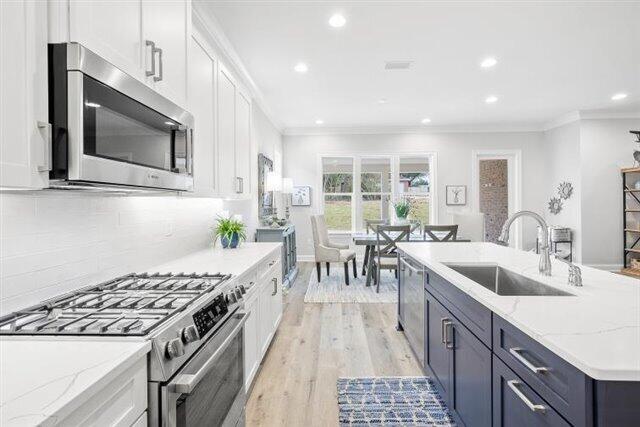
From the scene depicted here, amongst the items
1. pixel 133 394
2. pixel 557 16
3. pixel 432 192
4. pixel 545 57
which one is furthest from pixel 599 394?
pixel 432 192

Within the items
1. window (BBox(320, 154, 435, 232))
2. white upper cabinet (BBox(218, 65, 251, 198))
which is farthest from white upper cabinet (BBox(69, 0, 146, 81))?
window (BBox(320, 154, 435, 232))

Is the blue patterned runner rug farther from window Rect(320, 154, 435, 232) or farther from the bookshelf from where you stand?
the bookshelf

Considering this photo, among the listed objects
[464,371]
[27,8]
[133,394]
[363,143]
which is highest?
[363,143]

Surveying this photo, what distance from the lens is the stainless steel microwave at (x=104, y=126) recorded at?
98cm

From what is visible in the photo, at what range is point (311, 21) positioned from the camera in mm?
3068

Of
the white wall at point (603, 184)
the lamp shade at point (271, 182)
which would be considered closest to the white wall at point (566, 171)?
the white wall at point (603, 184)

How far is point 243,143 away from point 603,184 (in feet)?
21.2

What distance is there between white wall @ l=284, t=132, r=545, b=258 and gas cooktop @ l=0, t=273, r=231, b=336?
19.0 ft

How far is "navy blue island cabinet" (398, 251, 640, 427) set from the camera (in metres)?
0.84

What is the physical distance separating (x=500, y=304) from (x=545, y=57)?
3.84 metres

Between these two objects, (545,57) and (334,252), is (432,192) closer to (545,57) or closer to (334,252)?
(334,252)

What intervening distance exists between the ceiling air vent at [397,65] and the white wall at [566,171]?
428 cm

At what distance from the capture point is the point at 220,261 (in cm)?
233

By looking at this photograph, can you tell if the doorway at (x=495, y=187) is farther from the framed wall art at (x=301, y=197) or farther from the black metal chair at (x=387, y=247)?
the framed wall art at (x=301, y=197)
